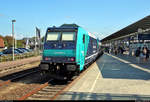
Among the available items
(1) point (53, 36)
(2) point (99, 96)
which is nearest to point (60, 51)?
(1) point (53, 36)

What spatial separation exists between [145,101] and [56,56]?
17.9 ft

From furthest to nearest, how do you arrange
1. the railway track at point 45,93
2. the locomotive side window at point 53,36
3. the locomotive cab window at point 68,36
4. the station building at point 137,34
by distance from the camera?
the station building at point 137,34 < the locomotive side window at point 53,36 < the locomotive cab window at point 68,36 < the railway track at point 45,93

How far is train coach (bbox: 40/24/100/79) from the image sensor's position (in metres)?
10.0

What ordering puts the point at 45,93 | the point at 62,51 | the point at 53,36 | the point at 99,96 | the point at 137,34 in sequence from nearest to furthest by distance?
the point at 99,96
the point at 45,93
the point at 62,51
the point at 53,36
the point at 137,34

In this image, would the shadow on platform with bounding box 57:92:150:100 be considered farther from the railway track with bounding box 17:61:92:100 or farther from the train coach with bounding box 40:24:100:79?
the train coach with bounding box 40:24:100:79

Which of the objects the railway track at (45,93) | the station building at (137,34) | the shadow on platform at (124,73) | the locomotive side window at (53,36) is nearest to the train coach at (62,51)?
the locomotive side window at (53,36)

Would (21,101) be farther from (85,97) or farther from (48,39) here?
(48,39)

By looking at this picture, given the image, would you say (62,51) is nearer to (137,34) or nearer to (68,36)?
(68,36)

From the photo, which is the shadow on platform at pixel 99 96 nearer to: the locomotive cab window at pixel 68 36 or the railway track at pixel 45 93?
the railway track at pixel 45 93

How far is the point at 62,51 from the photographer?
10.3 m

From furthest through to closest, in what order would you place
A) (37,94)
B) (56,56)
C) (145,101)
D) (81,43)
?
(81,43)
(56,56)
(37,94)
(145,101)

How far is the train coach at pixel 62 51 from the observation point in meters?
10.0

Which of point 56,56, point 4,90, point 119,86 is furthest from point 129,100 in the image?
point 4,90

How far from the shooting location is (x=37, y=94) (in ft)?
26.6
